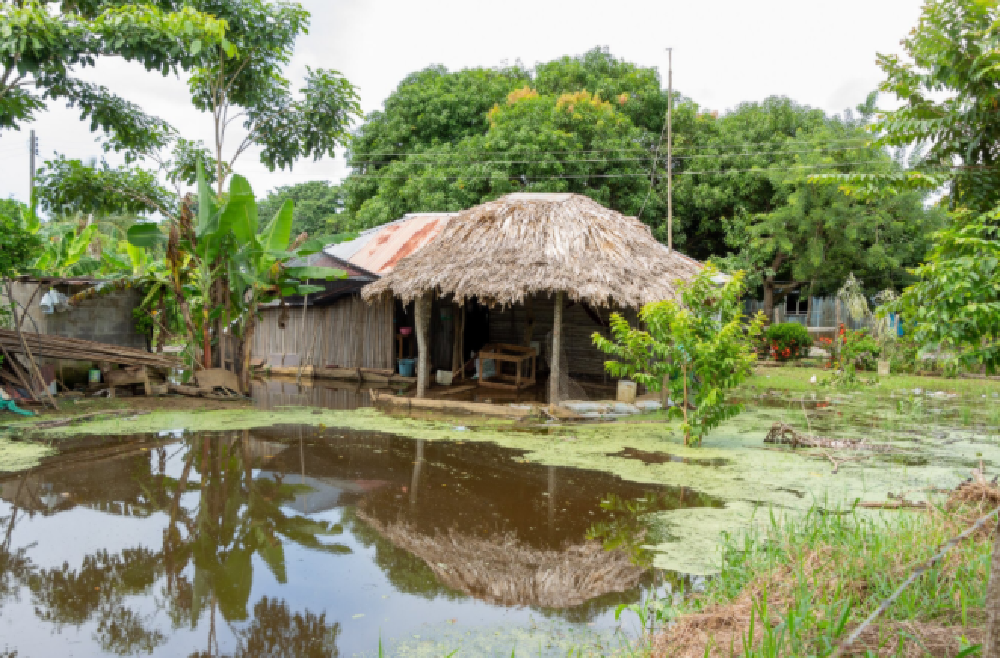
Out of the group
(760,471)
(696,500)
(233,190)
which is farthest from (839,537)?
(233,190)

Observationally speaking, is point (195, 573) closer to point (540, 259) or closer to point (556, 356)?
point (556, 356)

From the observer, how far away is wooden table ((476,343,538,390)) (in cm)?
1327

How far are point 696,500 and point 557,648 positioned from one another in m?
3.00

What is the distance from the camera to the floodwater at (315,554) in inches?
150

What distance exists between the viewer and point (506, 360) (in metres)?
14.0

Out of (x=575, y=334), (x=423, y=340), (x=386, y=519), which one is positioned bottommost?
(x=386, y=519)

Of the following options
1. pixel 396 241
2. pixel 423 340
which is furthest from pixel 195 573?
pixel 396 241

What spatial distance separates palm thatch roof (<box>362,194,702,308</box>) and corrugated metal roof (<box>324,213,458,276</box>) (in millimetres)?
3029

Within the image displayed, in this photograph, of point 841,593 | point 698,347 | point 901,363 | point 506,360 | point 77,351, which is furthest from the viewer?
point 901,363

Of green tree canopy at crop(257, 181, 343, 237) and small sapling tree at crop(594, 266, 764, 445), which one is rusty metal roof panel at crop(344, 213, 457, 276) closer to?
small sapling tree at crop(594, 266, 764, 445)

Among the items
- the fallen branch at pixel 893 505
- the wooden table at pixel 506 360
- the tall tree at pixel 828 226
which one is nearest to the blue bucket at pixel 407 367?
the wooden table at pixel 506 360

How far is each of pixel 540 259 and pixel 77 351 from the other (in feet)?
23.9

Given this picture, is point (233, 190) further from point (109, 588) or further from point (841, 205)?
point (841, 205)

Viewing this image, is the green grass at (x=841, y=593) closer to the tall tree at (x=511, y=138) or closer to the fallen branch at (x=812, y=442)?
the fallen branch at (x=812, y=442)
